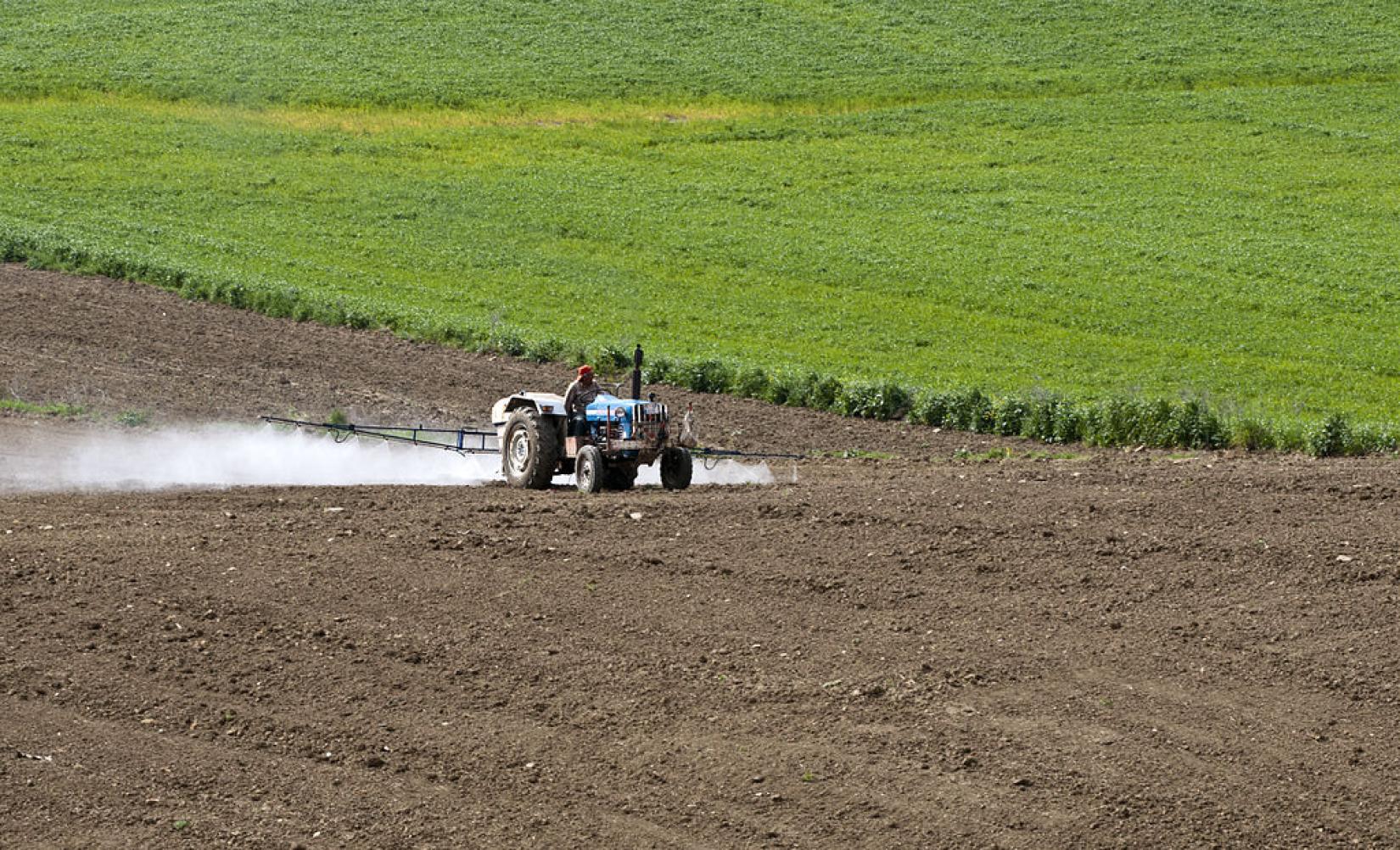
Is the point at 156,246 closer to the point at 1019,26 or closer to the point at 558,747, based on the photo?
the point at 558,747

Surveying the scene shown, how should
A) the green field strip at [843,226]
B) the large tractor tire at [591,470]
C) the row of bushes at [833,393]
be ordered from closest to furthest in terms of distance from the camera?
the large tractor tire at [591,470] → the row of bushes at [833,393] → the green field strip at [843,226]

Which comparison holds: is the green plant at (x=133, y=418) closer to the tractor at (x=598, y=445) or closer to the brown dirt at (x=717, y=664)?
the brown dirt at (x=717, y=664)

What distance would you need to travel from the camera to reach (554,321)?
3656 centimetres

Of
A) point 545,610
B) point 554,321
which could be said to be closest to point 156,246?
point 554,321

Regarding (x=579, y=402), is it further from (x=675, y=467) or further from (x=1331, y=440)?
(x=1331, y=440)

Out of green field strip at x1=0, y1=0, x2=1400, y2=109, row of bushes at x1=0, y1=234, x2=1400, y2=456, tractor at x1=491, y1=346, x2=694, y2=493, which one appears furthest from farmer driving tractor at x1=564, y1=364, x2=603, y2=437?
green field strip at x1=0, y1=0, x2=1400, y2=109

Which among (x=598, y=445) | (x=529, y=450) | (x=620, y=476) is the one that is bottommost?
(x=620, y=476)

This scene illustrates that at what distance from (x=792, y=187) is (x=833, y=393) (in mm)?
21717

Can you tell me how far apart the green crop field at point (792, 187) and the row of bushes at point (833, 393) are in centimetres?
8

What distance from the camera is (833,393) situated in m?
29.3

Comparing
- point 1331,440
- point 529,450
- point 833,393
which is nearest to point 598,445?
point 529,450

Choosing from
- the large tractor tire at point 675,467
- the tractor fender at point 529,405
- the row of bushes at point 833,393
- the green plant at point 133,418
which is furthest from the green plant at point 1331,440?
the green plant at point 133,418

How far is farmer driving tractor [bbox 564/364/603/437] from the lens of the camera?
20.4m

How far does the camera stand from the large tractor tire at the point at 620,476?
800 inches
